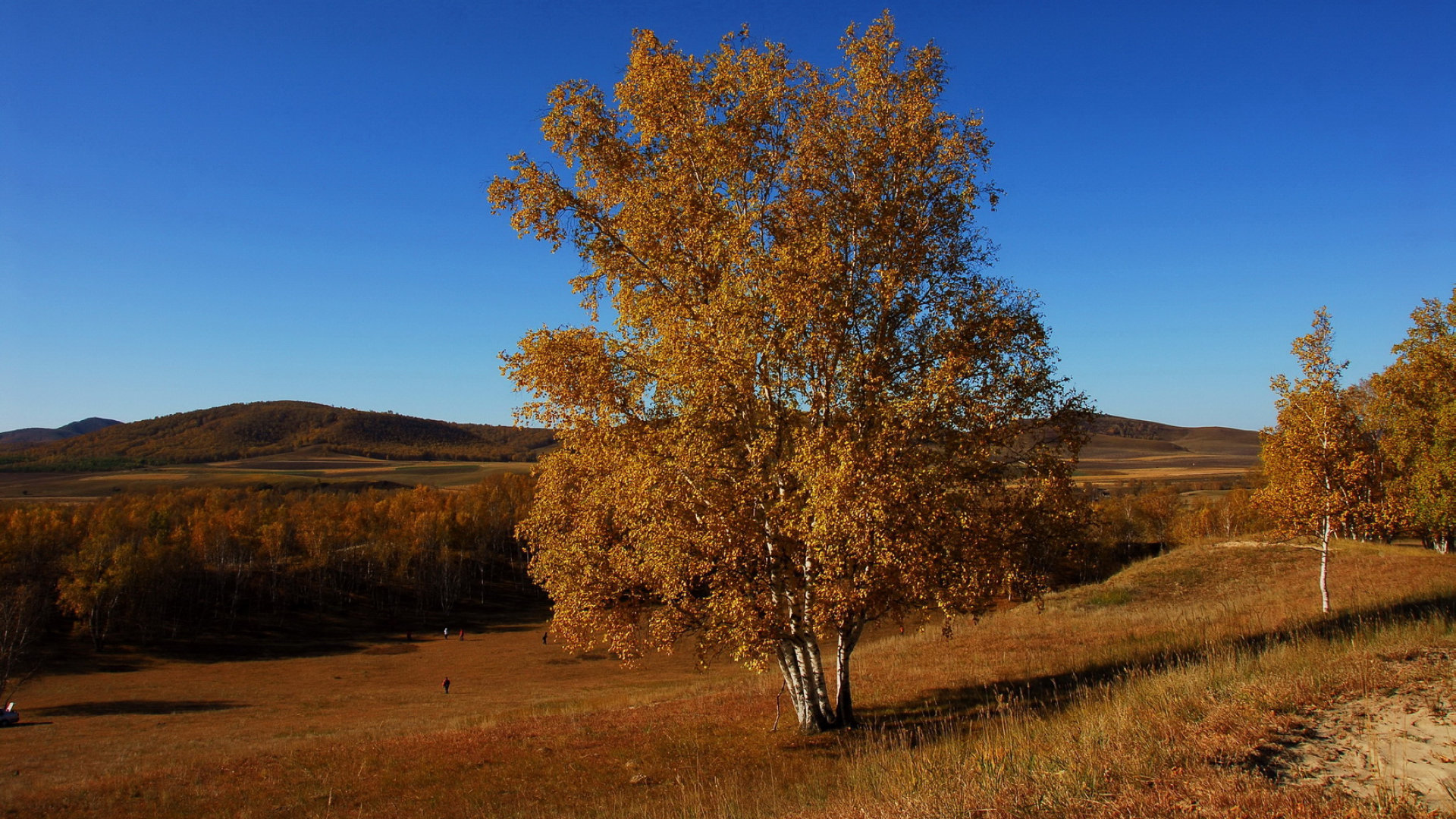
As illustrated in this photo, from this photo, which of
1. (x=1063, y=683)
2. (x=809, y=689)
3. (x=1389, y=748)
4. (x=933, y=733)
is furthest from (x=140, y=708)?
(x=1389, y=748)

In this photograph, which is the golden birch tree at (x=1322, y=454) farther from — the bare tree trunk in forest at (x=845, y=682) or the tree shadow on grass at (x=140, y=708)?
the tree shadow on grass at (x=140, y=708)

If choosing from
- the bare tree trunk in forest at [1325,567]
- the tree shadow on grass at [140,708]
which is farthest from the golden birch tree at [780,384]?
the tree shadow on grass at [140,708]

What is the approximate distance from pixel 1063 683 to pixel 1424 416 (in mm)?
35342

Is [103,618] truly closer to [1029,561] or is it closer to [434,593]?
[434,593]

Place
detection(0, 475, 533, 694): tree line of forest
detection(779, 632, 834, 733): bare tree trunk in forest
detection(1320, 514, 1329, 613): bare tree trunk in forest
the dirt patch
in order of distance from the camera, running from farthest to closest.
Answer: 1. detection(0, 475, 533, 694): tree line of forest
2. detection(1320, 514, 1329, 613): bare tree trunk in forest
3. detection(779, 632, 834, 733): bare tree trunk in forest
4. the dirt patch

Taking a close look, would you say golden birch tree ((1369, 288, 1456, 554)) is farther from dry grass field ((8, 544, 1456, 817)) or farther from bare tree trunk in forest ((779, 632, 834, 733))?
bare tree trunk in forest ((779, 632, 834, 733))

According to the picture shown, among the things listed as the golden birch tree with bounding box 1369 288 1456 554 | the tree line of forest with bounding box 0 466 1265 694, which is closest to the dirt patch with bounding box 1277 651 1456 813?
the golden birch tree with bounding box 1369 288 1456 554

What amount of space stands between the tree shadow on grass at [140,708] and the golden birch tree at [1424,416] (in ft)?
216

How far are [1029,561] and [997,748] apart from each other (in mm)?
6495

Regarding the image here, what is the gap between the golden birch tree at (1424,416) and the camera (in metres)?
33.9

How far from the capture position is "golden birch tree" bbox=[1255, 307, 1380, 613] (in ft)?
75.1

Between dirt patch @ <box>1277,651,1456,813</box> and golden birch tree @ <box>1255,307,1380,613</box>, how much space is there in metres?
16.3

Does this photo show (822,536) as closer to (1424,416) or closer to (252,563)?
(1424,416)

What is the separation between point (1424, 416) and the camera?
127ft
